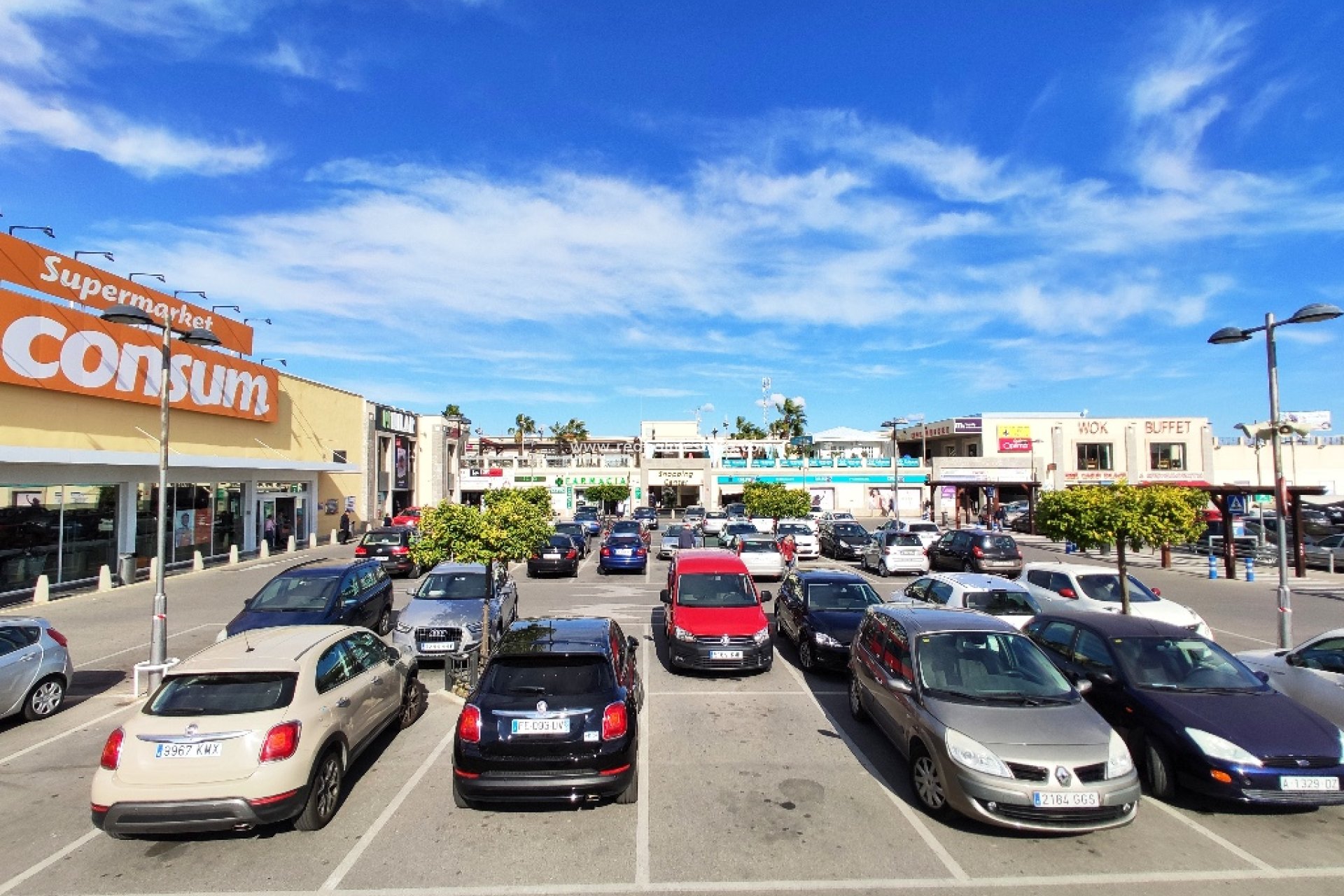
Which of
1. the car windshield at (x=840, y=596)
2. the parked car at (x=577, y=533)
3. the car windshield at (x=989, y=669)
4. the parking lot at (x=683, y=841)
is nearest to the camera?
the parking lot at (x=683, y=841)

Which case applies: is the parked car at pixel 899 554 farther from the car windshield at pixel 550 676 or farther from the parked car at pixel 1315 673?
the car windshield at pixel 550 676

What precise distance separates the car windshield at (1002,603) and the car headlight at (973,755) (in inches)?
Answer: 272

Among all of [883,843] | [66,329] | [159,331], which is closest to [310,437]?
[159,331]

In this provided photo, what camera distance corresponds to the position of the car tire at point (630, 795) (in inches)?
249

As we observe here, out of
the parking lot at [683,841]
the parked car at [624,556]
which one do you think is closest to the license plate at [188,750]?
the parking lot at [683,841]

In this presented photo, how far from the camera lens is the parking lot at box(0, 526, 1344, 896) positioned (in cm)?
530

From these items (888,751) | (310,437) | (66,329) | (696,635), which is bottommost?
(888,751)

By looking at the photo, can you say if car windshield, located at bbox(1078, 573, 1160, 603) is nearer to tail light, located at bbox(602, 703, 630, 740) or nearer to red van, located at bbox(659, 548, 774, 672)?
red van, located at bbox(659, 548, 774, 672)

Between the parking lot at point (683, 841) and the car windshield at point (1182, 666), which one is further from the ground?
the car windshield at point (1182, 666)

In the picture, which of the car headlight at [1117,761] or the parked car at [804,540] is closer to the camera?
the car headlight at [1117,761]

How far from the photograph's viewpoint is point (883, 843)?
5824 mm

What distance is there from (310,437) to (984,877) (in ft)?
127

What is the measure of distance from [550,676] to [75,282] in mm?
25728

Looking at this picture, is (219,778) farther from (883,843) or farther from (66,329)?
(66,329)
